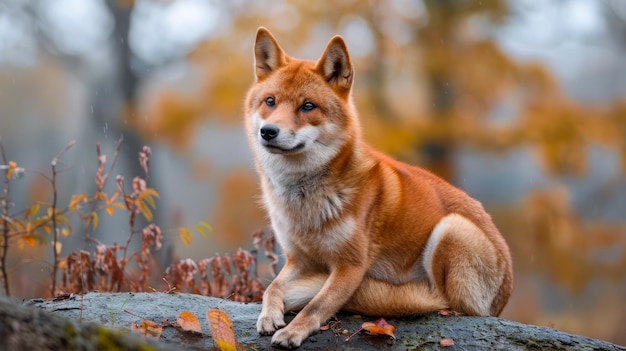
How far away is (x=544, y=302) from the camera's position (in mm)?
11031

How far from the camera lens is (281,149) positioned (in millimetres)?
3102

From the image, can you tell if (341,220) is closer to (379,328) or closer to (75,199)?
(379,328)

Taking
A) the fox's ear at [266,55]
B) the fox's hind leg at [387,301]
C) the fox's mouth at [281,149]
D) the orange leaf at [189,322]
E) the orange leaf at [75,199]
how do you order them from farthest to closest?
the orange leaf at [75,199]
the fox's ear at [266,55]
the fox's hind leg at [387,301]
the fox's mouth at [281,149]
the orange leaf at [189,322]

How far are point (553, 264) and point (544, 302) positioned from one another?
170cm

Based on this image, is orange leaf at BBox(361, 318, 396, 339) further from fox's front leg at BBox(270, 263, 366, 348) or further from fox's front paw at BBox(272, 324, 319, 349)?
fox's front paw at BBox(272, 324, 319, 349)

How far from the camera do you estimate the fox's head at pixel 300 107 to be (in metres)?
3.13

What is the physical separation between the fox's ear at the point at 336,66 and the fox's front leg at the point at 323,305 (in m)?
0.99

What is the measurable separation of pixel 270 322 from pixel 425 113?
6543 mm

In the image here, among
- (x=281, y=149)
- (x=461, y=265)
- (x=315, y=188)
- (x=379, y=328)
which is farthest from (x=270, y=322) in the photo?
(x=461, y=265)

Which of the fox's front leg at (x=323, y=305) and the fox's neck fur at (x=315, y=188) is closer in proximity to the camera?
the fox's front leg at (x=323, y=305)

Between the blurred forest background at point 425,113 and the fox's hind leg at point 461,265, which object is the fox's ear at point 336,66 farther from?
the blurred forest background at point 425,113

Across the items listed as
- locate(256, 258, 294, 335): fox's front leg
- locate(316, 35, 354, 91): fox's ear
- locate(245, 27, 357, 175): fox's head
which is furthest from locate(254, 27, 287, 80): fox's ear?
locate(256, 258, 294, 335): fox's front leg

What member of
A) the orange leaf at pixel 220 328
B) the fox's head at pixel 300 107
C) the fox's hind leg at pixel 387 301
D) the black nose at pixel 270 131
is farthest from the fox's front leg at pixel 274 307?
the black nose at pixel 270 131

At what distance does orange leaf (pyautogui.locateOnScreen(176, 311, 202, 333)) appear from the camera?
2.96 m
